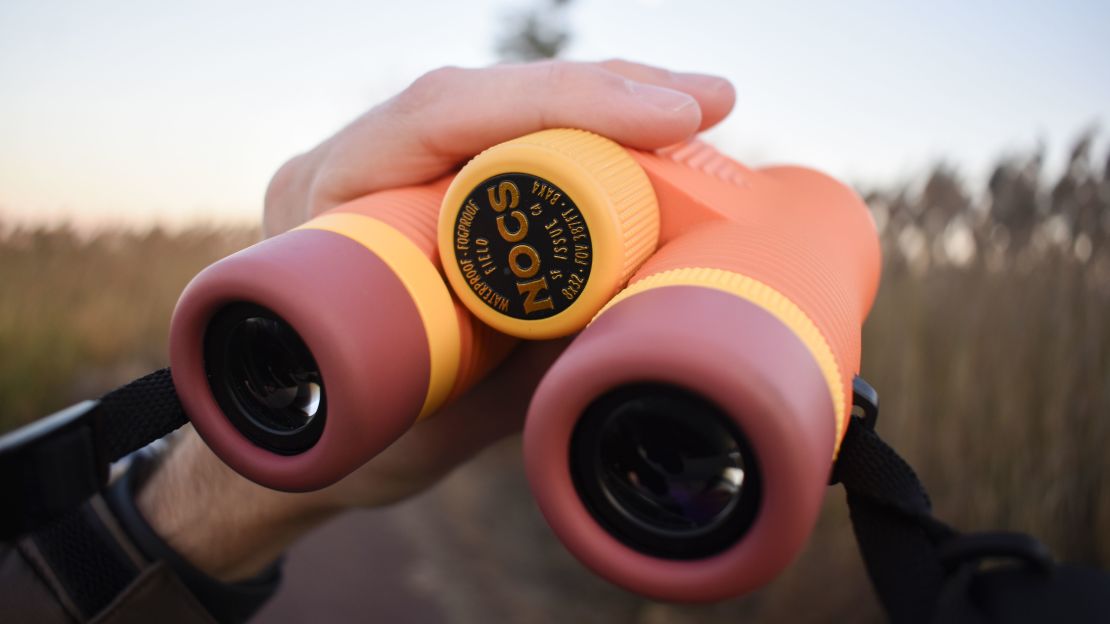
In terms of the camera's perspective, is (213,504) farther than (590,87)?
Yes

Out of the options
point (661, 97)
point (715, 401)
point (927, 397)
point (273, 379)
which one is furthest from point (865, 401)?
point (927, 397)

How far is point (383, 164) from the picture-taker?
2.55 ft

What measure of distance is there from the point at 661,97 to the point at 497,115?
159 mm

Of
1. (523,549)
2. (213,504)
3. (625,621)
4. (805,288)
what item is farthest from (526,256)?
(523,549)

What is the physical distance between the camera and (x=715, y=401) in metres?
0.44

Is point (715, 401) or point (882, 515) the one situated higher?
point (715, 401)

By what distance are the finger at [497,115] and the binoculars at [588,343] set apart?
33 mm

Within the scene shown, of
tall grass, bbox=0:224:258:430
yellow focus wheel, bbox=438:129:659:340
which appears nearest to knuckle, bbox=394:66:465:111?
yellow focus wheel, bbox=438:129:659:340

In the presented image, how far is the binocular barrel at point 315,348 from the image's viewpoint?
0.54 m

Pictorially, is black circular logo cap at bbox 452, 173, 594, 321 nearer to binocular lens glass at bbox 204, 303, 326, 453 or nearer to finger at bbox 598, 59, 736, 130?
binocular lens glass at bbox 204, 303, 326, 453

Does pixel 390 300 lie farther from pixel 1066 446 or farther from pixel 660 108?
pixel 1066 446

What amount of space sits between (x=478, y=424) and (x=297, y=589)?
184cm

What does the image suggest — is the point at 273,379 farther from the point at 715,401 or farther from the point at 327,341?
the point at 715,401

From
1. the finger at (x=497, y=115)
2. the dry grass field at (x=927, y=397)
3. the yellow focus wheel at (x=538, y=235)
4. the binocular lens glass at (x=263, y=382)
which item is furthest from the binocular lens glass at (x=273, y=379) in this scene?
the dry grass field at (x=927, y=397)
